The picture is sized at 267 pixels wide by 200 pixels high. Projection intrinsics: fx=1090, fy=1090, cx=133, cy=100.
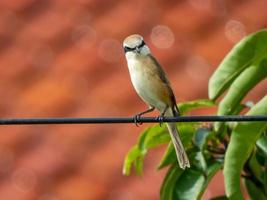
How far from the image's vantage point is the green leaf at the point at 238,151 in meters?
2.95

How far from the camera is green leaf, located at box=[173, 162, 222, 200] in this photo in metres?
3.07

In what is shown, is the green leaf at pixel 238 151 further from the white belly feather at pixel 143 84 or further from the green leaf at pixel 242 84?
the white belly feather at pixel 143 84

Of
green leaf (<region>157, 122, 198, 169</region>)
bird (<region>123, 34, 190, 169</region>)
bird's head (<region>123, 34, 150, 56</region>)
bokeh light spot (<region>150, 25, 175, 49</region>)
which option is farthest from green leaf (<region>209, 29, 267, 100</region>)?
bokeh light spot (<region>150, 25, 175, 49</region>)

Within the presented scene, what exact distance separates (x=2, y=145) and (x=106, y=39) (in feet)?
2.22

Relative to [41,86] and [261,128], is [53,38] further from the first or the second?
[261,128]

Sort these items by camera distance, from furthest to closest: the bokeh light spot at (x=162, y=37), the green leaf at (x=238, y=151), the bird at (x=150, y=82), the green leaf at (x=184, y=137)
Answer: the bokeh light spot at (x=162, y=37) → the bird at (x=150, y=82) → the green leaf at (x=184, y=137) → the green leaf at (x=238, y=151)

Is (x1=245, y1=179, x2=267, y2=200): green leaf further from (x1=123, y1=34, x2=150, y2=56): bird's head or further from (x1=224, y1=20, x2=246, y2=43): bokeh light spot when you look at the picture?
(x1=224, y1=20, x2=246, y2=43): bokeh light spot

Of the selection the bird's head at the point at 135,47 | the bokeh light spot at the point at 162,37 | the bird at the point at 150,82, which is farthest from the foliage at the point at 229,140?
the bokeh light spot at the point at 162,37

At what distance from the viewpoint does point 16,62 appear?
4746 mm

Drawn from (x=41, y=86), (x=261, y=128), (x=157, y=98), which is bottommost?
(x=261, y=128)

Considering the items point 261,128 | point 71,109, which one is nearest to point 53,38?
point 71,109

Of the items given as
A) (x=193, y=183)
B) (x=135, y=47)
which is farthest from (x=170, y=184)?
(x=135, y=47)

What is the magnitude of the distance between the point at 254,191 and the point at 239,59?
15.8 inches

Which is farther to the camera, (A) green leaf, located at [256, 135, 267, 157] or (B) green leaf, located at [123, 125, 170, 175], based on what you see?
(B) green leaf, located at [123, 125, 170, 175]
